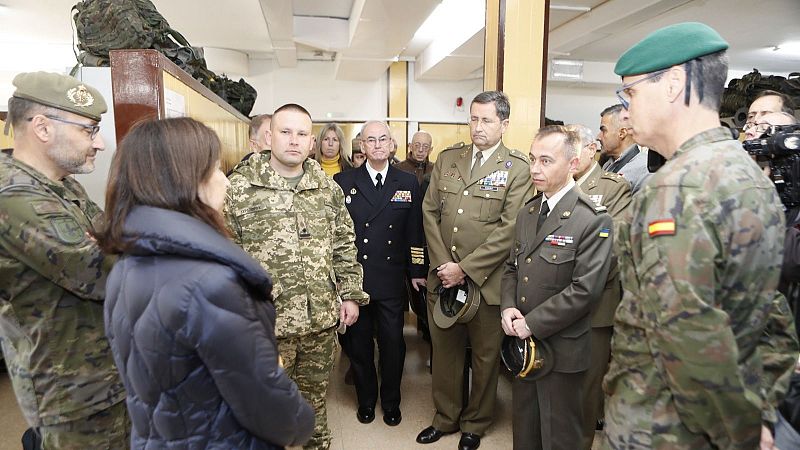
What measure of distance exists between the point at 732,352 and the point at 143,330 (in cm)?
116

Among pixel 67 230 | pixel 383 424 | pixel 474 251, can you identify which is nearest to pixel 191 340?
pixel 67 230

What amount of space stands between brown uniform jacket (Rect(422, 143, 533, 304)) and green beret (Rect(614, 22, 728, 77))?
1.29 meters

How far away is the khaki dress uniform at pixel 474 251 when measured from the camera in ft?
7.82

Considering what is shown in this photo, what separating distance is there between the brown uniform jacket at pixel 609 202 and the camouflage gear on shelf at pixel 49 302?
1.94 meters

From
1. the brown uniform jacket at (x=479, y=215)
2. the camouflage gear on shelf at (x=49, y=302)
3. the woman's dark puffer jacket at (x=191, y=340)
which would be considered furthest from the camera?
the brown uniform jacket at (x=479, y=215)

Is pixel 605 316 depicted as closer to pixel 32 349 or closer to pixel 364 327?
pixel 364 327

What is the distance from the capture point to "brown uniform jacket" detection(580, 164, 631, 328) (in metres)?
2.18

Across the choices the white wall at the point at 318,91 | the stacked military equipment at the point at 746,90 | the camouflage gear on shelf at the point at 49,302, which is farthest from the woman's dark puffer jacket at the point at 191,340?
the white wall at the point at 318,91

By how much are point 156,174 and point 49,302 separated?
683 mm

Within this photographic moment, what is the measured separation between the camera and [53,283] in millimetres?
1359

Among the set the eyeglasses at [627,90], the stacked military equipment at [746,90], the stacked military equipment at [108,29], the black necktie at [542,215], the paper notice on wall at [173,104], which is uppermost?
the stacked military equipment at [746,90]

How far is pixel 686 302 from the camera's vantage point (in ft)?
3.19

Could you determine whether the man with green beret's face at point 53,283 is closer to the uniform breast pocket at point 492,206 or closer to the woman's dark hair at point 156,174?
the woman's dark hair at point 156,174

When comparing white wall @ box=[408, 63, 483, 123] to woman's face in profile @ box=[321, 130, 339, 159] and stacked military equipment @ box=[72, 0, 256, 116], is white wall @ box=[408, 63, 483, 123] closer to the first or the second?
woman's face in profile @ box=[321, 130, 339, 159]
